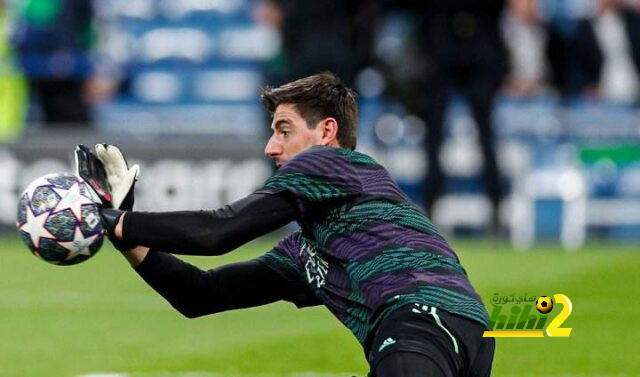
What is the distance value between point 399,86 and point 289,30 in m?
2.28

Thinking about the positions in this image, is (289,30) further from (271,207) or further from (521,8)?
(271,207)

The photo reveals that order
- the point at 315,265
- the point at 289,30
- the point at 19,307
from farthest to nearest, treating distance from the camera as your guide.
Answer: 1. the point at 289,30
2. the point at 19,307
3. the point at 315,265

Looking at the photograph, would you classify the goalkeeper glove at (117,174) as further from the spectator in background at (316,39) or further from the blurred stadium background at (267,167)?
the spectator in background at (316,39)

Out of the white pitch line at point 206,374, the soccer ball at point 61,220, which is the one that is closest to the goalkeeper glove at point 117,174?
the soccer ball at point 61,220

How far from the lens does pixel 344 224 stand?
5578mm

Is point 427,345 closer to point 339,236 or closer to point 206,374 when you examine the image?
point 339,236

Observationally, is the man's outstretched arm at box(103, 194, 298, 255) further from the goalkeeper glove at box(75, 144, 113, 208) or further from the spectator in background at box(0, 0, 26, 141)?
the spectator in background at box(0, 0, 26, 141)

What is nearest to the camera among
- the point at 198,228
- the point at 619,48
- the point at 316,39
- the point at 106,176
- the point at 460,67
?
the point at 198,228

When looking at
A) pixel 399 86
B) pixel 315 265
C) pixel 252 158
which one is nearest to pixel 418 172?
pixel 399 86

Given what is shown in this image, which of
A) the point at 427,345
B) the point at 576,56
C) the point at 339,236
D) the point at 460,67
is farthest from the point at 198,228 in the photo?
the point at 576,56

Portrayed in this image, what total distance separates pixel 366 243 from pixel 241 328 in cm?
443

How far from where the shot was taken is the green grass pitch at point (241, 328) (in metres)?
8.34

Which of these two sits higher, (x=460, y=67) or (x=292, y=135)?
(x=292, y=135)

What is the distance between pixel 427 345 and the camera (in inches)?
205
